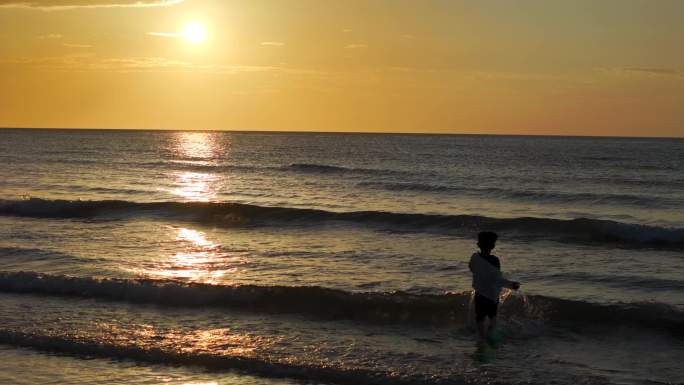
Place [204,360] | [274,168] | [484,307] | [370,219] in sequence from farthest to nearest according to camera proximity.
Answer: [274,168], [370,219], [484,307], [204,360]

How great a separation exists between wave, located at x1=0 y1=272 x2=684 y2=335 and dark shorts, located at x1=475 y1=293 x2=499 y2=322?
1.43m

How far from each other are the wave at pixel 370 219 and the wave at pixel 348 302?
8.79m

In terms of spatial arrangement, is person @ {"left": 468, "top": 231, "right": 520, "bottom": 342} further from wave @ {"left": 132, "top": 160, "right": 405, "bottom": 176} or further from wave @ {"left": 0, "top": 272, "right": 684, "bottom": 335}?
wave @ {"left": 132, "top": 160, "right": 405, "bottom": 176}

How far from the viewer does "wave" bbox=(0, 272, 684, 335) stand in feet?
44.2

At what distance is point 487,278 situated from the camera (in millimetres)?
11664

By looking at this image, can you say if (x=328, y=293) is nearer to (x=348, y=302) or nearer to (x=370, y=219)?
(x=348, y=302)

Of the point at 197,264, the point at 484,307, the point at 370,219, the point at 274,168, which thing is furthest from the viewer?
the point at 274,168

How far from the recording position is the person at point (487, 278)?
11633 millimetres

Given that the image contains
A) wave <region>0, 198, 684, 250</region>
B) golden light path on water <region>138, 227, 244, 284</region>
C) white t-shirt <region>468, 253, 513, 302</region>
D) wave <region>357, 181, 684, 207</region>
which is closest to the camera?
white t-shirt <region>468, 253, 513, 302</region>

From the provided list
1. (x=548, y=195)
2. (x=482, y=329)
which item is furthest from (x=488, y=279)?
(x=548, y=195)

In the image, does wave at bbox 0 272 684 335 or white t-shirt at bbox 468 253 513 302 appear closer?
white t-shirt at bbox 468 253 513 302

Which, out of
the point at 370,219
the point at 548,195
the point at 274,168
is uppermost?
the point at 274,168

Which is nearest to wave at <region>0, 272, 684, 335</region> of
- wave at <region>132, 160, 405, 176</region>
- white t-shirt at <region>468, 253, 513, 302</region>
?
white t-shirt at <region>468, 253, 513, 302</region>

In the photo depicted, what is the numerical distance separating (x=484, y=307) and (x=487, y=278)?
51 cm
